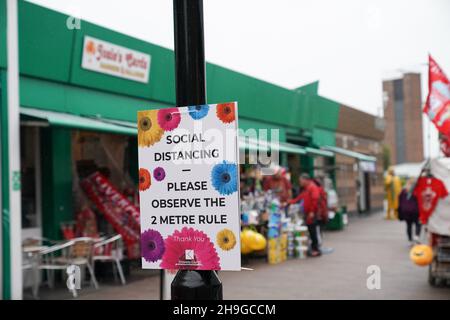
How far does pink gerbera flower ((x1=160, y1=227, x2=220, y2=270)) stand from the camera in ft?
7.27

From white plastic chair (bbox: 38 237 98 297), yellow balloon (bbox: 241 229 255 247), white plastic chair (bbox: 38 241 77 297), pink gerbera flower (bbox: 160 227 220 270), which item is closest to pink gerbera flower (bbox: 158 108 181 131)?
pink gerbera flower (bbox: 160 227 220 270)

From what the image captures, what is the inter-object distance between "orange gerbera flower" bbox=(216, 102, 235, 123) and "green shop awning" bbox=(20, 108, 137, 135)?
469cm

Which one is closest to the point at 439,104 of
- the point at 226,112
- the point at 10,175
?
the point at 226,112

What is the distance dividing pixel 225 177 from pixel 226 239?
24 cm

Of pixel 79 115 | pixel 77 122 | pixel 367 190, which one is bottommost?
pixel 367 190

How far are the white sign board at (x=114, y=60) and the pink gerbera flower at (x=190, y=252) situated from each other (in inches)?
233

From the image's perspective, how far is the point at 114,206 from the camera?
8.53m

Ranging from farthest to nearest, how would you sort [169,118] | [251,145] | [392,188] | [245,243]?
1. [392,188]
2. [245,243]
3. [251,145]
4. [169,118]

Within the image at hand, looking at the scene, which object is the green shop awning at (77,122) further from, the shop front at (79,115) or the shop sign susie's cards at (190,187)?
the shop sign susie's cards at (190,187)

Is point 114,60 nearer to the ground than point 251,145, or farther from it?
farther from it

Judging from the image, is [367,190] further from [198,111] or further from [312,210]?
[198,111]

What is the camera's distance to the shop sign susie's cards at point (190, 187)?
7.22 feet
